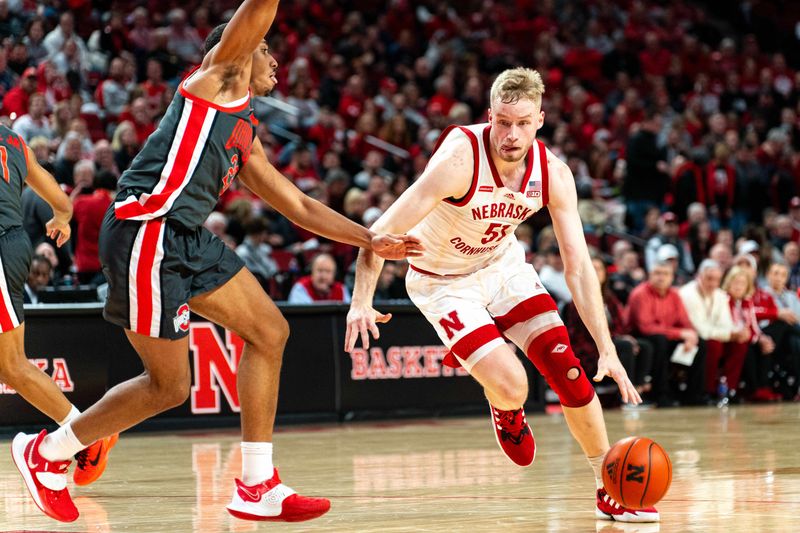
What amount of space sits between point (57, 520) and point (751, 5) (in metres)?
24.1

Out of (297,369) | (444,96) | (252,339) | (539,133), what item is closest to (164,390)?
(252,339)

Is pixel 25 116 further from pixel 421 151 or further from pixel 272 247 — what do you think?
pixel 421 151


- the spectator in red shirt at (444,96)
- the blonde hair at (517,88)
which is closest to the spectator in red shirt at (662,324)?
the spectator in red shirt at (444,96)

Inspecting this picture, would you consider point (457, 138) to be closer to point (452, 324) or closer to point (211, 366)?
point (452, 324)

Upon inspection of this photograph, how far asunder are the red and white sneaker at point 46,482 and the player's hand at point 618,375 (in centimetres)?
240

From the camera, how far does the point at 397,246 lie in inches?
215

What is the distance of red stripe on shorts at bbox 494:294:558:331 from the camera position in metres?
6.21

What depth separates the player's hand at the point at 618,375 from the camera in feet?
17.5

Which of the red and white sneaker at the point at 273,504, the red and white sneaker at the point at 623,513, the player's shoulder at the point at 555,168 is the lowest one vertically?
the red and white sneaker at the point at 623,513

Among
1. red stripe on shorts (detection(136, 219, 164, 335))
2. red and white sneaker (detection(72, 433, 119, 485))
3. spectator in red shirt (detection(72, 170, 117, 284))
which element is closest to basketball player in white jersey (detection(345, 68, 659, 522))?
red stripe on shorts (detection(136, 219, 164, 335))

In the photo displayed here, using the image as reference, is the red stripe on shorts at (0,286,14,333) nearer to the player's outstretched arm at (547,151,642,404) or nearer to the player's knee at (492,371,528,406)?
the player's knee at (492,371,528,406)

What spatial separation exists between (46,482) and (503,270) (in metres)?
2.46

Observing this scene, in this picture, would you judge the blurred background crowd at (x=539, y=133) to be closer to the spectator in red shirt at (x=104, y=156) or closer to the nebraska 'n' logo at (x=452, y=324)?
the spectator in red shirt at (x=104, y=156)

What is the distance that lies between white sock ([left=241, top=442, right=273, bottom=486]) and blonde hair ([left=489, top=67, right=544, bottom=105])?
1941mm
